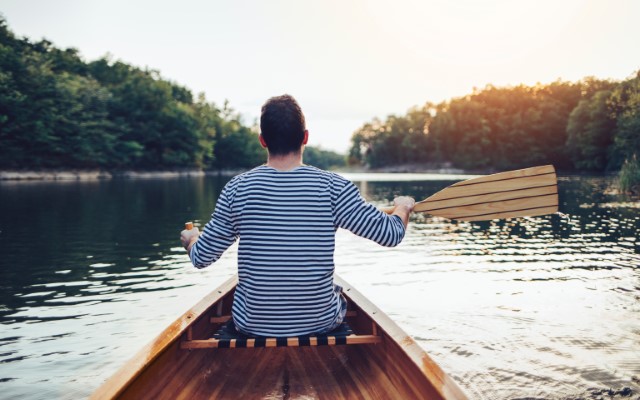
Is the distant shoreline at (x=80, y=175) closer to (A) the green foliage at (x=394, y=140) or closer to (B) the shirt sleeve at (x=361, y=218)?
(A) the green foliage at (x=394, y=140)

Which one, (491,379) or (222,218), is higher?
(222,218)

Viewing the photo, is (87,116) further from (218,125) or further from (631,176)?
(631,176)

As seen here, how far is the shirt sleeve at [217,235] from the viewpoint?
248cm

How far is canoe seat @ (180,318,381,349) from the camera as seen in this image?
256 centimetres

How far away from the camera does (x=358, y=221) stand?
243cm

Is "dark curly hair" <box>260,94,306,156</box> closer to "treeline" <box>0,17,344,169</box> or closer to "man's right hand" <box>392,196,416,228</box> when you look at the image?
"man's right hand" <box>392,196,416,228</box>

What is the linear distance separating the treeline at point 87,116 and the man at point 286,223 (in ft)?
157

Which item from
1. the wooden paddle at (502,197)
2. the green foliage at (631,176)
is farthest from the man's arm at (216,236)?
the green foliage at (631,176)

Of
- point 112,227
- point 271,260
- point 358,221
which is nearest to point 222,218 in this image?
point 271,260

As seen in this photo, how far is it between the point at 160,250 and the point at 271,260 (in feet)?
29.2

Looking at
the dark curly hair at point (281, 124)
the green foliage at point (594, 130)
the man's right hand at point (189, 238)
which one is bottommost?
the man's right hand at point (189, 238)

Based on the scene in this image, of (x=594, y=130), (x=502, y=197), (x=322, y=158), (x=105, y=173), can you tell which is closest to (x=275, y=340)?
(x=502, y=197)

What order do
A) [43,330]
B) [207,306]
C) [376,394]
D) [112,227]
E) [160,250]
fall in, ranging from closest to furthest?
[376,394], [207,306], [43,330], [160,250], [112,227]

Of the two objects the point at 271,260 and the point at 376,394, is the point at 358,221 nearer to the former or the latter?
the point at 271,260
